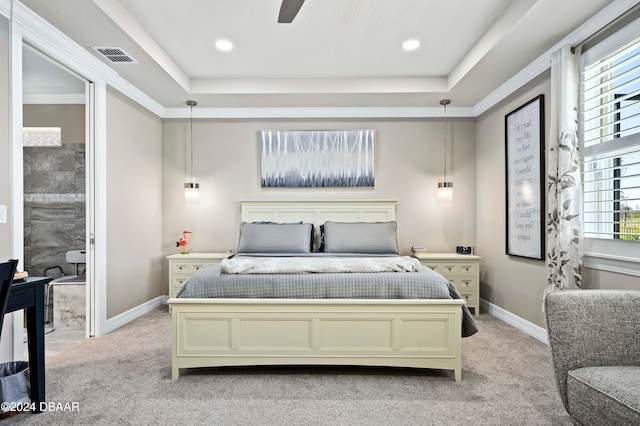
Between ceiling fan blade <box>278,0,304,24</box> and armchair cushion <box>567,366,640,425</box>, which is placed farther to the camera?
ceiling fan blade <box>278,0,304,24</box>

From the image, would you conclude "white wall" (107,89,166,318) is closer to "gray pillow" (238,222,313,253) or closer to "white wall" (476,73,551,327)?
"gray pillow" (238,222,313,253)

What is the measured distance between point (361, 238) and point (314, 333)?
175 cm

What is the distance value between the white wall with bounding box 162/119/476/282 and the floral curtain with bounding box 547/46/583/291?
1774mm

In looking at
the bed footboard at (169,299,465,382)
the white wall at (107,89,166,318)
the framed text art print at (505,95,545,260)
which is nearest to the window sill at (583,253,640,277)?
the framed text art print at (505,95,545,260)

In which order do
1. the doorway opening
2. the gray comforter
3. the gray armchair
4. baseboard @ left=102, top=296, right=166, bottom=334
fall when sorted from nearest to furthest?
the gray armchair < the gray comforter < baseboard @ left=102, top=296, right=166, bottom=334 < the doorway opening

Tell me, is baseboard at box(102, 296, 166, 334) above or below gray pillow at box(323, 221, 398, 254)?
below

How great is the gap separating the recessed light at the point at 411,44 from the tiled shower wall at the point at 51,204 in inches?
154

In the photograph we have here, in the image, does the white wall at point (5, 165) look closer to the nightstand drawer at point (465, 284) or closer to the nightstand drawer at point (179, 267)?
the nightstand drawer at point (179, 267)

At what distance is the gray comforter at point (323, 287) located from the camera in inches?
97.3

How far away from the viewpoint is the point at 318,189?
15.6 feet

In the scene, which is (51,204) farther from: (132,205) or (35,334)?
(35,334)

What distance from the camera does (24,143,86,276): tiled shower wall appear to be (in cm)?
432

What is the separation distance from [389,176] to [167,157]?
298 cm

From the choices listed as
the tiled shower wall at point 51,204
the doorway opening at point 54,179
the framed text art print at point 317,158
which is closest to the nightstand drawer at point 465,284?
the framed text art print at point 317,158
